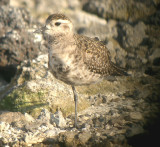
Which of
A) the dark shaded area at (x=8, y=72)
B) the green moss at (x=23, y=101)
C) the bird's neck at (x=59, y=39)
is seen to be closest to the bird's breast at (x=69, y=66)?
the bird's neck at (x=59, y=39)

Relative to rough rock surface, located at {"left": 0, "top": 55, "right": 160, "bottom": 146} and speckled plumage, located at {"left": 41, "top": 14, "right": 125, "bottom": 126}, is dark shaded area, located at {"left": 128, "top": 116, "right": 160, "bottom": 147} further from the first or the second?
speckled plumage, located at {"left": 41, "top": 14, "right": 125, "bottom": 126}

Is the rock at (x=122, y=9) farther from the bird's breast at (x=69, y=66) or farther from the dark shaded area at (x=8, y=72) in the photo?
the bird's breast at (x=69, y=66)

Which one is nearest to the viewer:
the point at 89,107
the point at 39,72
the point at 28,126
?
the point at 28,126

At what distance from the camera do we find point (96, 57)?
6352mm

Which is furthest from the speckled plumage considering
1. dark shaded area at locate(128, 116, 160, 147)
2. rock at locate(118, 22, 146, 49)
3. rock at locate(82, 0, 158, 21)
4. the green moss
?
rock at locate(82, 0, 158, 21)

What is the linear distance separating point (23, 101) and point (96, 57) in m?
2.29

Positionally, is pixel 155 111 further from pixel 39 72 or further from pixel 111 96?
pixel 39 72

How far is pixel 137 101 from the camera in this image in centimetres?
691

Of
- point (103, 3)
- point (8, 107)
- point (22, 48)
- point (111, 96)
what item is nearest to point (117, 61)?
point (111, 96)

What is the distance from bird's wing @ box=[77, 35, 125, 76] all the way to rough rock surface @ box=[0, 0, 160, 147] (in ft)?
2.97

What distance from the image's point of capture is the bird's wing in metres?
6.07

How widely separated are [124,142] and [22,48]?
5.37m

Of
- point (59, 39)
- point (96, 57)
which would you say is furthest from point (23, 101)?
point (96, 57)

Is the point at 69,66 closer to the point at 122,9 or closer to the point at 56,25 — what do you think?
the point at 56,25
